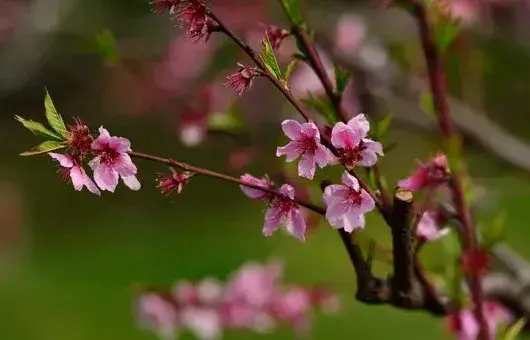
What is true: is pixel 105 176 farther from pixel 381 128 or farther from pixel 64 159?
pixel 381 128

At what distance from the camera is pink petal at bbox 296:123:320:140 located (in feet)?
2.00

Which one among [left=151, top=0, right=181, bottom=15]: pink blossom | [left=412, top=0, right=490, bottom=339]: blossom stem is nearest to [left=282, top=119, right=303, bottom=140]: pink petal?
[left=151, top=0, right=181, bottom=15]: pink blossom

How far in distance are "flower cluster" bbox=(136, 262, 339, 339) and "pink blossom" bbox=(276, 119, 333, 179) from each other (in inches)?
33.7

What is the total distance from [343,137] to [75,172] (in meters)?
0.20

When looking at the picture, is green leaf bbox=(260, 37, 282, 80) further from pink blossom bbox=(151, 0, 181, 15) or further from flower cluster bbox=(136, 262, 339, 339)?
flower cluster bbox=(136, 262, 339, 339)

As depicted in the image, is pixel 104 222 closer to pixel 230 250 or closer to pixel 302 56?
pixel 230 250

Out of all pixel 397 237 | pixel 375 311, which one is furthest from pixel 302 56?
pixel 375 311

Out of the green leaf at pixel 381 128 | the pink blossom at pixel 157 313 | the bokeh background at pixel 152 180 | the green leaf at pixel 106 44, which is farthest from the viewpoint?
the bokeh background at pixel 152 180

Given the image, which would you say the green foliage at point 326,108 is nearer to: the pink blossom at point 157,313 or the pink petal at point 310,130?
the pink petal at point 310,130

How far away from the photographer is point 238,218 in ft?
14.1

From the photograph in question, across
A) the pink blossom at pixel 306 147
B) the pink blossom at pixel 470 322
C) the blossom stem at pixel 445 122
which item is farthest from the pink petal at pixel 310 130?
the pink blossom at pixel 470 322

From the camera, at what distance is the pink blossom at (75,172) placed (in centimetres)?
63

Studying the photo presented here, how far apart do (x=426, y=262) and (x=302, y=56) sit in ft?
Answer: 1.11

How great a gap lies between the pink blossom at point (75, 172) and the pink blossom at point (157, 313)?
0.81 m
